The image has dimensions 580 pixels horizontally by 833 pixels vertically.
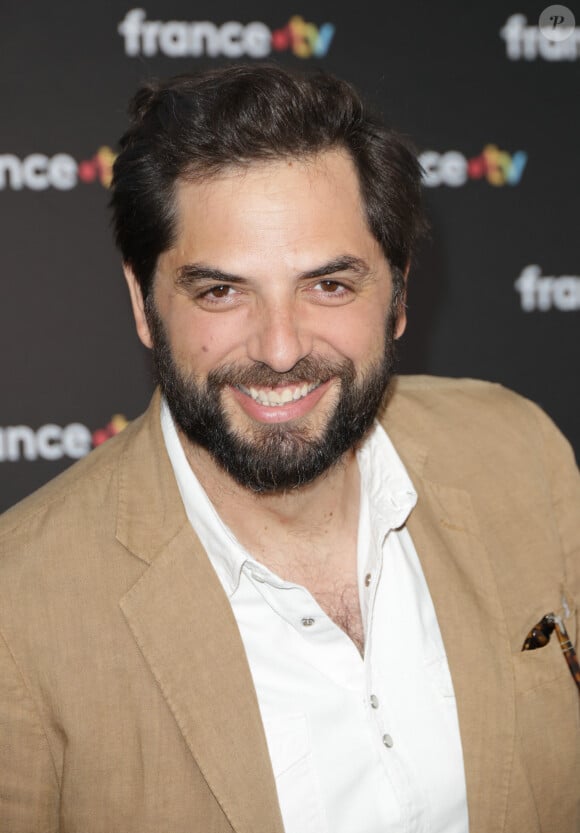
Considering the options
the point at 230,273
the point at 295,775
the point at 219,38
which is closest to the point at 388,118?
the point at 219,38

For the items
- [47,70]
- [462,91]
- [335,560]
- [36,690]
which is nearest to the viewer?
[36,690]

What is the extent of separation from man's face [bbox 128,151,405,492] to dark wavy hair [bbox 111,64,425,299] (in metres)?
0.03

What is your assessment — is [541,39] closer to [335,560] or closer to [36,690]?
[335,560]

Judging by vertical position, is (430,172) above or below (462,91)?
below

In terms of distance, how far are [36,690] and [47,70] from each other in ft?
5.65

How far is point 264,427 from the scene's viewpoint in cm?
166

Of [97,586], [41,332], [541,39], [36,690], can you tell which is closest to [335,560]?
[97,586]

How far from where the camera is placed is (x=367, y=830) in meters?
1.58

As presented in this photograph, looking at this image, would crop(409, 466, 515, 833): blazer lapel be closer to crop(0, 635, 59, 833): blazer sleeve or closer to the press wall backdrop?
crop(0, 635, 59, 833): blazer sleeve

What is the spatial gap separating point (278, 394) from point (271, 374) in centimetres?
7

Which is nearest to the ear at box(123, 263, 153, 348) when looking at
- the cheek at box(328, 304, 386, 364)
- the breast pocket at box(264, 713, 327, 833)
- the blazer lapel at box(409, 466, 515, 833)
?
the cheek at box(328, 304, 386, 364)

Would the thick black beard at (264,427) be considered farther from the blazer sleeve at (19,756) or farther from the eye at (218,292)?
the blazer sleeve at (19,756)

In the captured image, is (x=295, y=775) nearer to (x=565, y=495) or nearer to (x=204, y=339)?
(x=204, y=339)

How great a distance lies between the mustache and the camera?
159 cm
